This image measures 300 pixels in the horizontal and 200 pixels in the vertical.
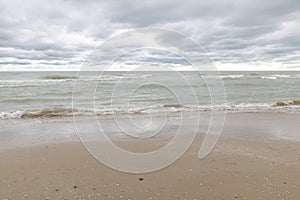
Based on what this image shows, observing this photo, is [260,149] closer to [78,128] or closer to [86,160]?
[86,160]

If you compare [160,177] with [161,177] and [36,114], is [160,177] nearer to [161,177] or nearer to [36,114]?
[161,177]

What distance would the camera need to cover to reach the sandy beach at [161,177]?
4137mm

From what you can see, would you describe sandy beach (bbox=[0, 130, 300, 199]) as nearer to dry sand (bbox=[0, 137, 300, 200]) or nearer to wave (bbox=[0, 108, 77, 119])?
dry sand (bbox=[0, 137, 300, 200])

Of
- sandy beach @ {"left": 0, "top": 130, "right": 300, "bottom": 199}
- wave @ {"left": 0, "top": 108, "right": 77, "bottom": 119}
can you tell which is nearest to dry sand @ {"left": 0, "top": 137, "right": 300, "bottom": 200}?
sandy beach @ {"left": 0, "top": 130, "right": 300, "bottom": 199}

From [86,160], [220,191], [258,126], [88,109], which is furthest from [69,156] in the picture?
[88,109]

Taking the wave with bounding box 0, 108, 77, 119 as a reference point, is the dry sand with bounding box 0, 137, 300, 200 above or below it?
below

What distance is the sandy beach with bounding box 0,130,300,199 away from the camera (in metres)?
4.14

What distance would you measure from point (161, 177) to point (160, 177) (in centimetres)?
2

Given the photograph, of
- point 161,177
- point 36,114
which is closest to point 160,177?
point 161,177

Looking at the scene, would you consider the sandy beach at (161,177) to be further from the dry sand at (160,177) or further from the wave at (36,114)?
the wave at (36,114)

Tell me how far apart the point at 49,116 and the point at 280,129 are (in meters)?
9.10

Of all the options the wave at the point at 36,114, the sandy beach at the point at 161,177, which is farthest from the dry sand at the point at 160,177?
the wave at the point at 36,114

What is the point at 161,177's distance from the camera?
475 cm

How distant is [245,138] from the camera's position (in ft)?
25.3
